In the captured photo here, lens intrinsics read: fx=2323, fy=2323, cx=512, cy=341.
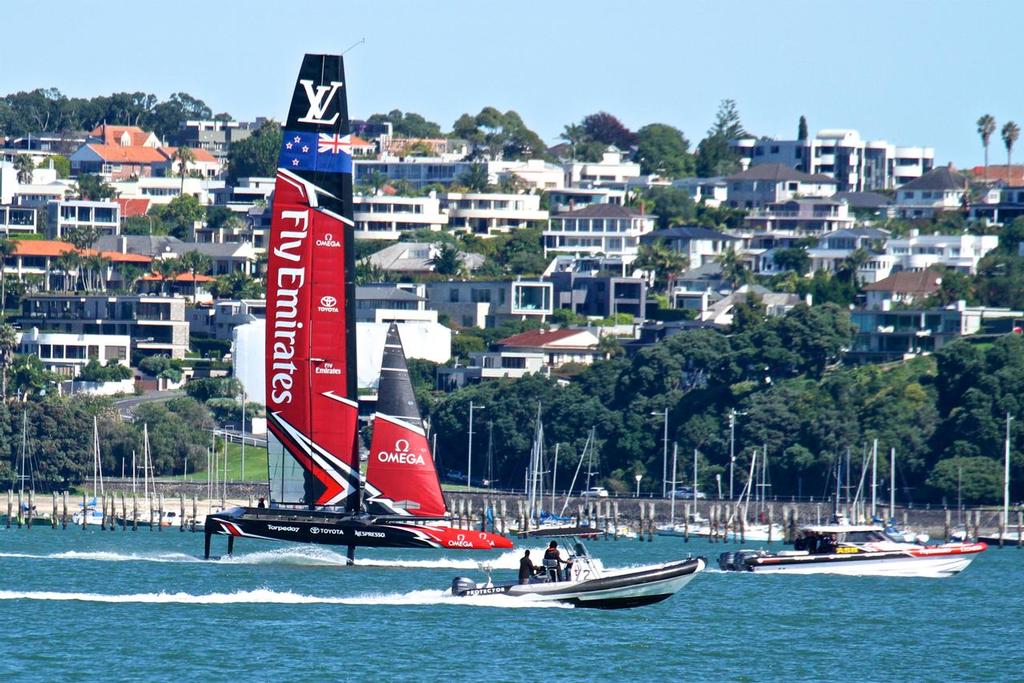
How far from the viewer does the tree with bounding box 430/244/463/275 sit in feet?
562

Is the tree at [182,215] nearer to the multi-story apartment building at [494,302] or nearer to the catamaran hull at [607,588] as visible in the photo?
the multi-story apartment building at [494,302]

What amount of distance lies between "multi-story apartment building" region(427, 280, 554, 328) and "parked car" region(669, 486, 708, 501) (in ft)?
144

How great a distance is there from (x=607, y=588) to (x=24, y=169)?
15266 cm

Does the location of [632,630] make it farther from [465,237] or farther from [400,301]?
[465,237]

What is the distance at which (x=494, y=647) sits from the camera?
150 feet

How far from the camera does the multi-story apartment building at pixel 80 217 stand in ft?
592

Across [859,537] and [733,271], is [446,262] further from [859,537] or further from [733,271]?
[859,537]

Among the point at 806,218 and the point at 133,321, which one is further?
the point at 806,218

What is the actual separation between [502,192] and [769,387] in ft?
248

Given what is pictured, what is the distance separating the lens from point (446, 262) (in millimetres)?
171500

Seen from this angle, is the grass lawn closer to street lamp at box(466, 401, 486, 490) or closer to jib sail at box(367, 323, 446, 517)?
street lamp at box(466, 401, 486, 490)

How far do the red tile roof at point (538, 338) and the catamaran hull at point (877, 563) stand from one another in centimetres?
7894

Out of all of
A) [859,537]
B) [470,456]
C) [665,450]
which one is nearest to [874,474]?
[665,450]

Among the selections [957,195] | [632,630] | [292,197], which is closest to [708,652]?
[632,630]
